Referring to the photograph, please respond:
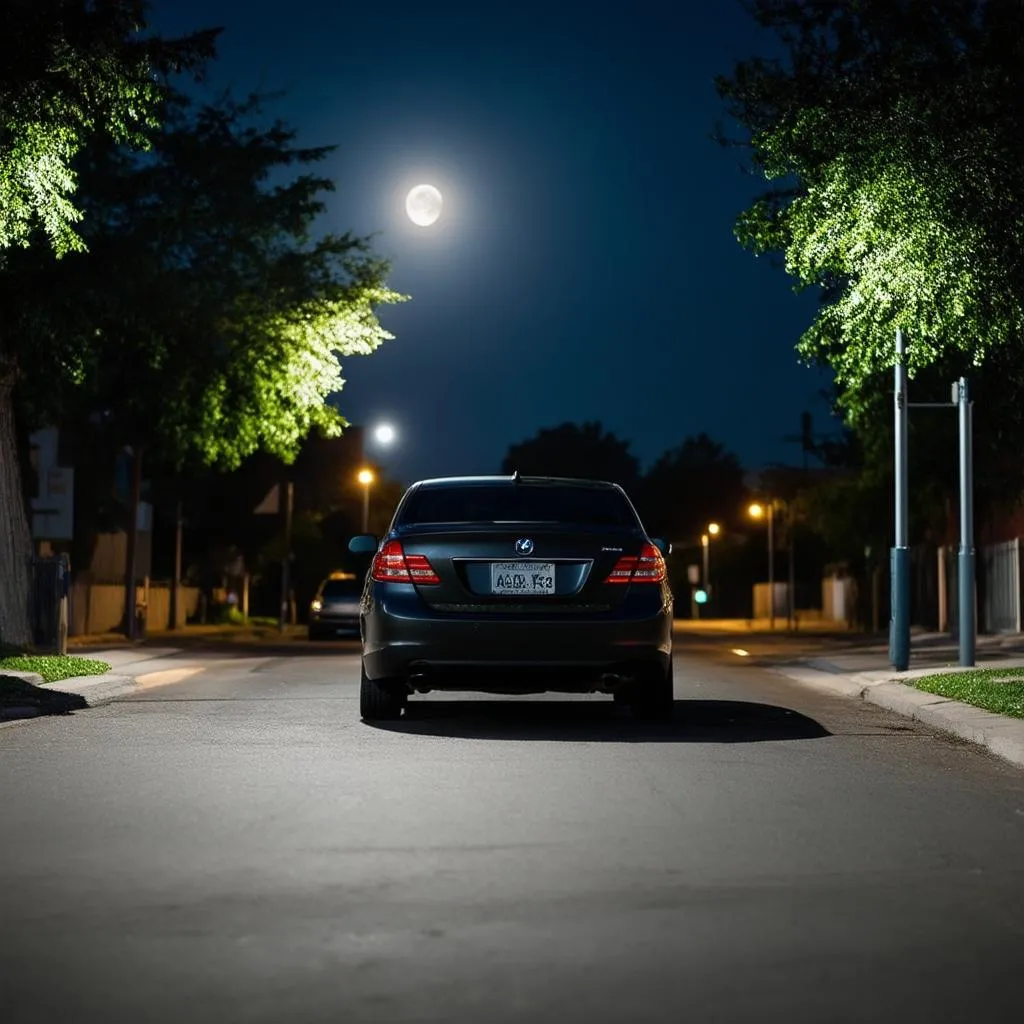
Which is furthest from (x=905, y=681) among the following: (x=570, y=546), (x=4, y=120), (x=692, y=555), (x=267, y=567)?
(x=692, y=555)

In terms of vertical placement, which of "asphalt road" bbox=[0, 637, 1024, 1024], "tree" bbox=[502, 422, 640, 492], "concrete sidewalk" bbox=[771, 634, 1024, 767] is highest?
"tree" bbox=[502, 422, 640, 492]

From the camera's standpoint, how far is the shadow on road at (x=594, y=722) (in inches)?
548

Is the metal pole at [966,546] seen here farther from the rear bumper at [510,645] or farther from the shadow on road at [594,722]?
the rear bumper at [510,645]

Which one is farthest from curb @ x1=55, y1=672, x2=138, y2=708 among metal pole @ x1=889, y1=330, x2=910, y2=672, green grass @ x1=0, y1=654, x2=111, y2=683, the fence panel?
the fence panel

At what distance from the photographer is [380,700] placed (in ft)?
48.4

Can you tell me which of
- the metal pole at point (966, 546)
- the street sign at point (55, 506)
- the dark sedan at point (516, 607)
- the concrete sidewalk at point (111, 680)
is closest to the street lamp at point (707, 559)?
the street sign at point (55, 506)

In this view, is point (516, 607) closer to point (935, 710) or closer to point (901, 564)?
point (935, 710)

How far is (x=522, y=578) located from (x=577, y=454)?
409 ft

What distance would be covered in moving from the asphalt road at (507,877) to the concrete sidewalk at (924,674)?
1.83ft

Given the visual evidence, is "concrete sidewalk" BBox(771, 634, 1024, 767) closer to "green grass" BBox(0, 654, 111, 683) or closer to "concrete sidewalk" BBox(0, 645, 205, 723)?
"concrete sidewalk" BBox(0, 645, 205, 723)

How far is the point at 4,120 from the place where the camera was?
18453 mm

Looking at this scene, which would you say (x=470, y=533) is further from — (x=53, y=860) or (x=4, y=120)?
(x=4, y=120)

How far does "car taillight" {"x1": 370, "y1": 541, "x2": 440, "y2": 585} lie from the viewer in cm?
1390

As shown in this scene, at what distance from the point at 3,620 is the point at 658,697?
14199 millimetres
